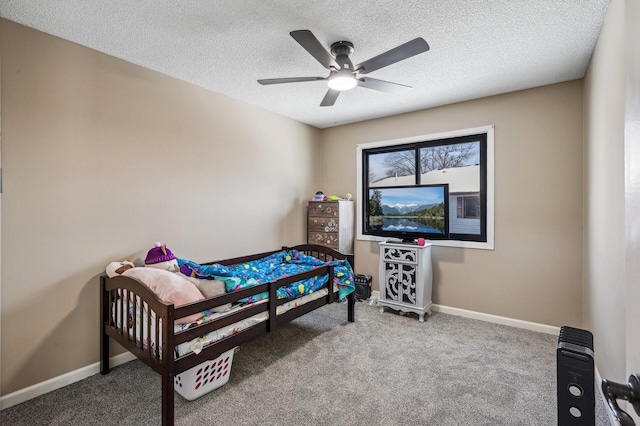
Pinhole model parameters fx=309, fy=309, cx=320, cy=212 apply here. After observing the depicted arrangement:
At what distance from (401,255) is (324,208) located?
1.22 metres

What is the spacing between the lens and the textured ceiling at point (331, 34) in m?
1.88

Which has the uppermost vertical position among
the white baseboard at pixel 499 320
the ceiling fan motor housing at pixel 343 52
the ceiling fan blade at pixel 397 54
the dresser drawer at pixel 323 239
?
the ceiling fan motor housing at pixel 343 52

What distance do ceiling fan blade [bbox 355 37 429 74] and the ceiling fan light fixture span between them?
8 centimetres

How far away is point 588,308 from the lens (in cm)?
264

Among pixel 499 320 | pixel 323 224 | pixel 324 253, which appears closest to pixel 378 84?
pixel 324 253

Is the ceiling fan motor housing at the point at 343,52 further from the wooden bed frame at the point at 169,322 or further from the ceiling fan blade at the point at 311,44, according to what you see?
the wooden bed frame at the point at 169,322

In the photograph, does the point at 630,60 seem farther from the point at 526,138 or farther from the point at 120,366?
the point at 120,366

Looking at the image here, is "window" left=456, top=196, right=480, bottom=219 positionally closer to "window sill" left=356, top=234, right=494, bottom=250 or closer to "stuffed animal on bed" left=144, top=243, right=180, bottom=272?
"window sill" left=356, top=234, right=494, bottom=250

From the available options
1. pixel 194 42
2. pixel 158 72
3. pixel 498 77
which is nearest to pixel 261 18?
pixel 194 42

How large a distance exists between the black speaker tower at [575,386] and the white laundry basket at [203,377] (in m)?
1.81

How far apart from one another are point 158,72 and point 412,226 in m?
3.05

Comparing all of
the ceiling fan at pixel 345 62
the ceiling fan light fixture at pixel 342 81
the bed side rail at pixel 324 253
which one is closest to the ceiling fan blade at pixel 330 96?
the ceiling fan at pixel 345 62

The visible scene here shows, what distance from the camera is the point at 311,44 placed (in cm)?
185

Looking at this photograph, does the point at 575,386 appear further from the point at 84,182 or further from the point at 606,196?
the point at 84,182
